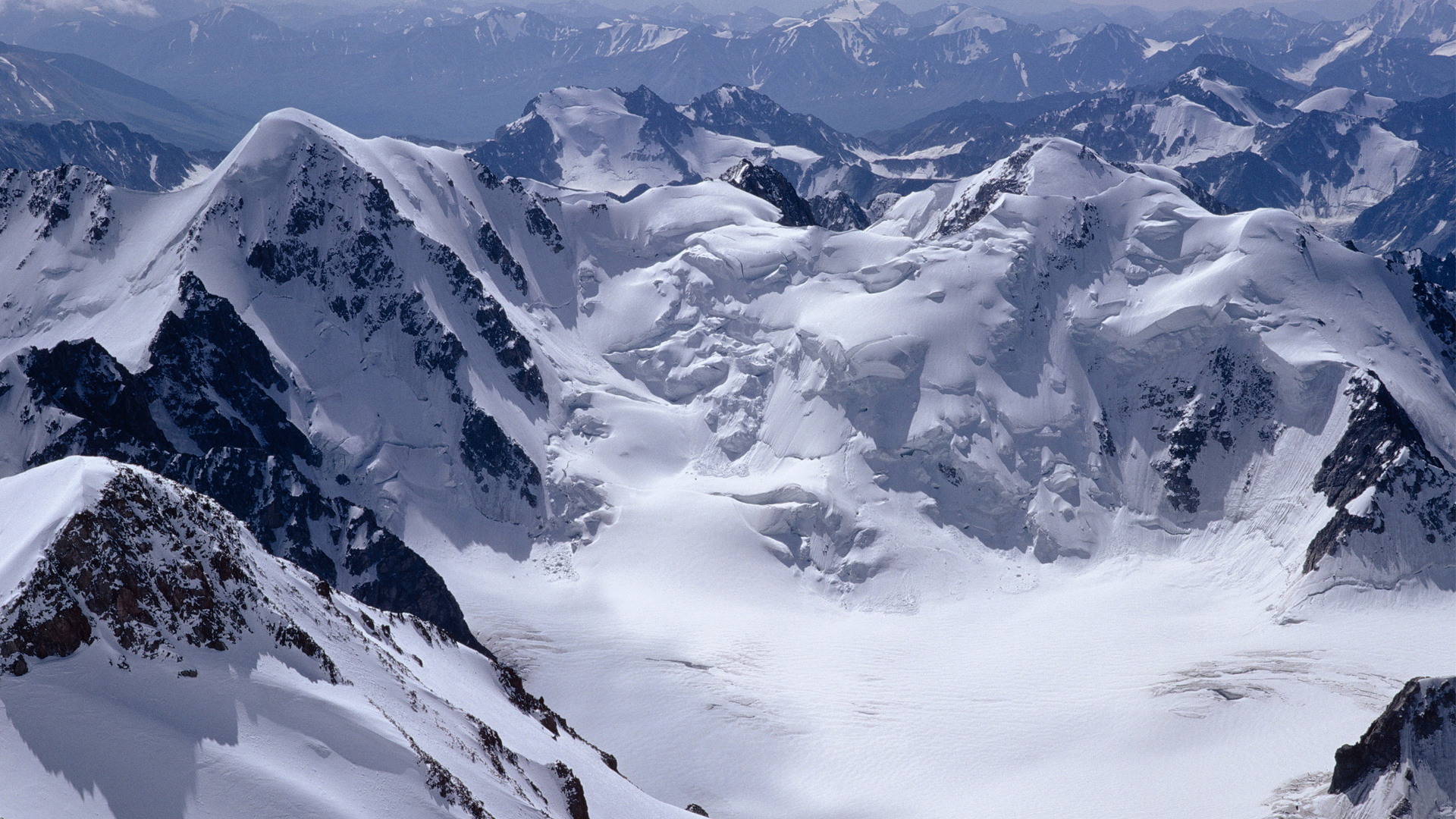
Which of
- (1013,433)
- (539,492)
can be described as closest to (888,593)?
(1013,433)

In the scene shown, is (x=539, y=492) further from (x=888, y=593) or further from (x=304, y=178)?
(x=304, y=178)

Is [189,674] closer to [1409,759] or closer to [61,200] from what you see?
[1409,759]

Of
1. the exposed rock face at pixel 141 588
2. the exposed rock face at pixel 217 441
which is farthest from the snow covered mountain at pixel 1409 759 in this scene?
the exposed rock face at pixel 217 441

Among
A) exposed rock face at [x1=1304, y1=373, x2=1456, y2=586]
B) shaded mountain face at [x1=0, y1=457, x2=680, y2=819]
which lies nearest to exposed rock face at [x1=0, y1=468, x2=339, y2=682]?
shaded mountain face at [x1=0, y1=457, x2=680, y2=819]

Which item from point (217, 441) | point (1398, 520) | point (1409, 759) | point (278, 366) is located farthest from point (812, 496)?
point (1409, 759)

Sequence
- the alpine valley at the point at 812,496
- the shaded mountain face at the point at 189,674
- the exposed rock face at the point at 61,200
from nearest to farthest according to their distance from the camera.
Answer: the shaded mountain face at the point at 189,674, the alpine valley at the point at 812,496, the exposed rock face at the point at 61,200

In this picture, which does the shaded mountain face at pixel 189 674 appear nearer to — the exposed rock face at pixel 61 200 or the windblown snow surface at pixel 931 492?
the windblown snow surface at pixel 931 492
